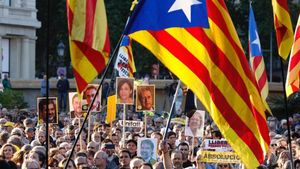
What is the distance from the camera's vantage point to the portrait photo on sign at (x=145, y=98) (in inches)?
854

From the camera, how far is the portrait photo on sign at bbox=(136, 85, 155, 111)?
2169cm

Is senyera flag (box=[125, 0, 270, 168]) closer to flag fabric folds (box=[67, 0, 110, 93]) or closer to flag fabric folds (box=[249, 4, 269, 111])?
flag fabric folds (box=[67, 0, 110, 93])

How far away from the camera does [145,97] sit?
71.5 feet

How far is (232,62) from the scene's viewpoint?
11.5 m

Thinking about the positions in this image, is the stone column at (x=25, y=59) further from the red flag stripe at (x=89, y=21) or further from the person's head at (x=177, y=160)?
the person's head at (x=177, y=160)

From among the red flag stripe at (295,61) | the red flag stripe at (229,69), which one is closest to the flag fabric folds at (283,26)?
the red flag stripe at (295,61)

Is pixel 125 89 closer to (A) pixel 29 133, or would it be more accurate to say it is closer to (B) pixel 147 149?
(A) pixel 29 133

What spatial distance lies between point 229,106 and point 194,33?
1.18 meters

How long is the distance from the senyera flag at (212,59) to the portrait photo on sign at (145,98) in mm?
9468

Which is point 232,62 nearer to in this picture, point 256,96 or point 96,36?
point 256,96

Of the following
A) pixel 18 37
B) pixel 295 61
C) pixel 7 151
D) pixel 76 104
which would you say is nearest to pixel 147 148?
pixel 7 151

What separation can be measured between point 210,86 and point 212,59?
0.33 m

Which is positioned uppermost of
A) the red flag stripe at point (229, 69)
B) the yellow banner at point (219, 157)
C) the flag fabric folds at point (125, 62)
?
the flag fabric folds at point (125, 62)

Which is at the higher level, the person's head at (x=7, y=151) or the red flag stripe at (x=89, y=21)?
the red flag stripe at (x=89, y=21)
